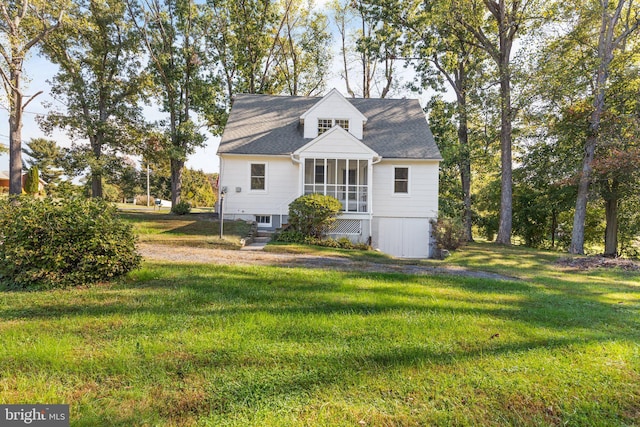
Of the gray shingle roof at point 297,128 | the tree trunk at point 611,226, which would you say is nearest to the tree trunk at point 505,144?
the gray shingle roof at point 297,128

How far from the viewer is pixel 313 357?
2982 mm

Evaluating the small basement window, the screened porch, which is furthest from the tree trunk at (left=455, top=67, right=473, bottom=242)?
the small basement window

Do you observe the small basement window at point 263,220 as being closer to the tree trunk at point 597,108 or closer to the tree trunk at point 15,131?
the tree trunk at point 15,131

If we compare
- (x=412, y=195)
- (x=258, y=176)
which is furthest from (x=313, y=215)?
(x=412, y=195)

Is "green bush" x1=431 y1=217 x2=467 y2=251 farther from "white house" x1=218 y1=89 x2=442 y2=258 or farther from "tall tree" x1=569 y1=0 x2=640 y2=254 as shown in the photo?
"tall tree" x1=569 y1=0 x2=640 y2=254

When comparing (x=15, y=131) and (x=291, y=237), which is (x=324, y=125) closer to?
(x=291, y=237)

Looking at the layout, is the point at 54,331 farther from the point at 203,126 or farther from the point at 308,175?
the point at 203,126

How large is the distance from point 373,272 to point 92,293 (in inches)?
197

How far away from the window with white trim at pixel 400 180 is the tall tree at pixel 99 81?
15.7 metres

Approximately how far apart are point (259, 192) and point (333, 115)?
543cm

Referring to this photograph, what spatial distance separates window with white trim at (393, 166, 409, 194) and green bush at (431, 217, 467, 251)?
2239 mm

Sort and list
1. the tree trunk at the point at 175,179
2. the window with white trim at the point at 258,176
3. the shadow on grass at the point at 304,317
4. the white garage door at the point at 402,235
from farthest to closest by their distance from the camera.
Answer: the tree trunk at the point at 175,179 → the window with white trim at the point at 258,176 → the white garage door at the point at 402,235 → the shadow on grass at the point at 304,317

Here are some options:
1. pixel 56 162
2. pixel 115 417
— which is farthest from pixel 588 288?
pixel 56 162

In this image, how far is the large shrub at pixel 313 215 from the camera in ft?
39.6
